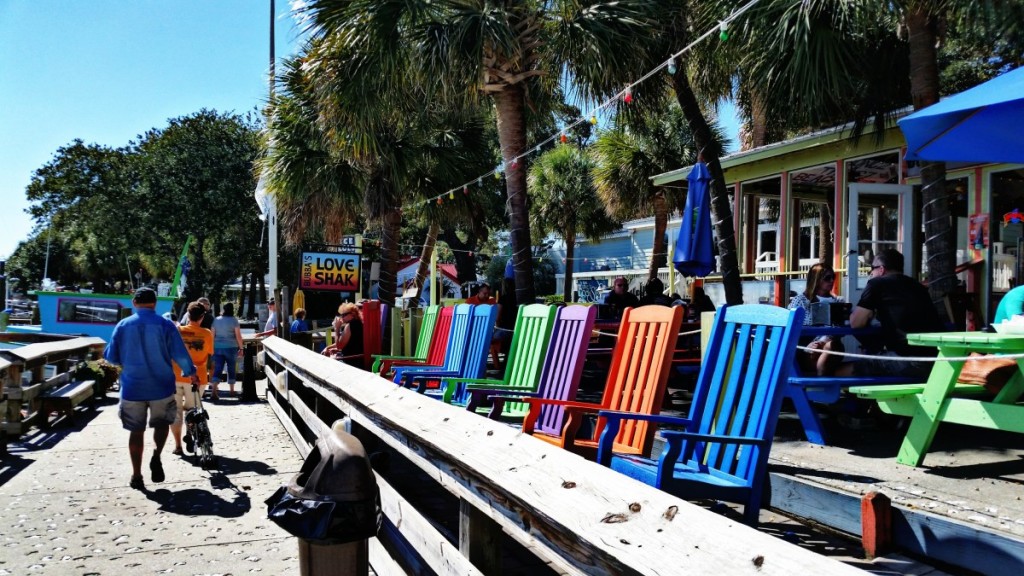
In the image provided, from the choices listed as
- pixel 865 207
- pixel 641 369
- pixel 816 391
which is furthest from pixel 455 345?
pixel 865 207

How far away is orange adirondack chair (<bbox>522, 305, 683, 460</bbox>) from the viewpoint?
421cm

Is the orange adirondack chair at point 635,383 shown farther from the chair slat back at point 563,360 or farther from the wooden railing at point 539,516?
the wooden railing at point 539,516

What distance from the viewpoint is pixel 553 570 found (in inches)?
179

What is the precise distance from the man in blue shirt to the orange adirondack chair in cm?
435

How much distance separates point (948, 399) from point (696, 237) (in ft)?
16.6

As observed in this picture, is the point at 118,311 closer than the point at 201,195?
Yes

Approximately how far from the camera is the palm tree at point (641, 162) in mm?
19000

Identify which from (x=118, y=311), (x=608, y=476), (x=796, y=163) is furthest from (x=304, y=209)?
(x=608, y=476)

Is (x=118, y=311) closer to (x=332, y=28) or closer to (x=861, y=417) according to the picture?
(x=332, y=28)

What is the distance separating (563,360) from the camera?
525cm

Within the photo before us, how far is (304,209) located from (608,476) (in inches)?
621

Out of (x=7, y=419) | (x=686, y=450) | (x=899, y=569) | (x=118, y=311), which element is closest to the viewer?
(x=899, y=569)

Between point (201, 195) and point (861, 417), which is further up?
point (201, 195)

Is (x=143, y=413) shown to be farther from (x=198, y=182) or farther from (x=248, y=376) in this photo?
(x=198, y=182)
